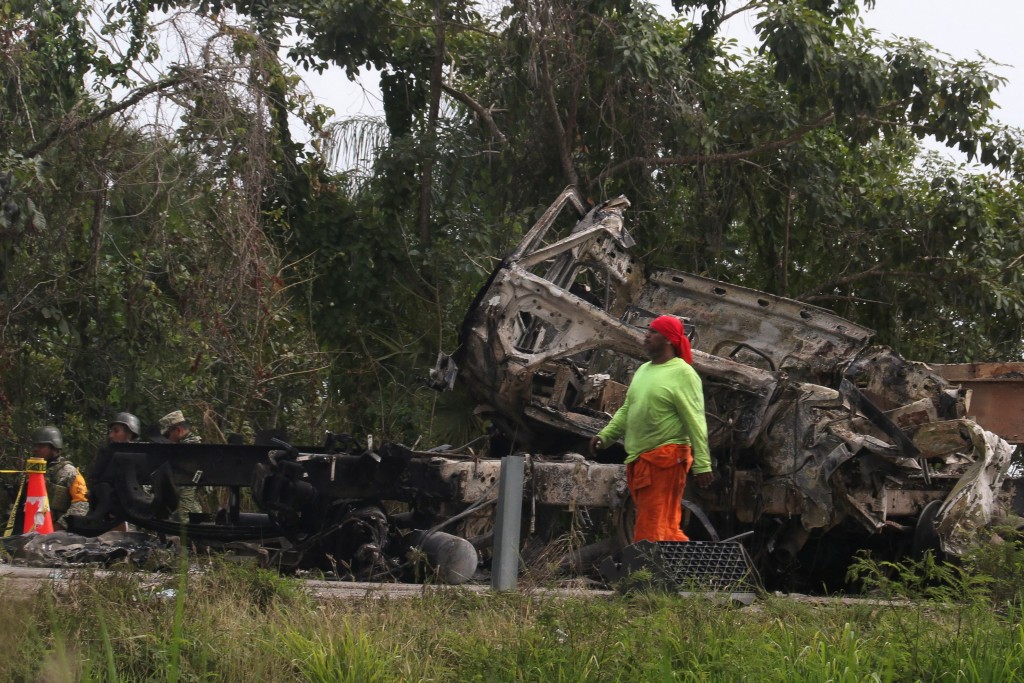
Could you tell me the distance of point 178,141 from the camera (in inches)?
421

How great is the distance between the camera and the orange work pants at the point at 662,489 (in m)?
6.79

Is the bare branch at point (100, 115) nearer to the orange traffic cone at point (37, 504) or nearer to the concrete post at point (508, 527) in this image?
the orange traffic cone at point (37, 504)

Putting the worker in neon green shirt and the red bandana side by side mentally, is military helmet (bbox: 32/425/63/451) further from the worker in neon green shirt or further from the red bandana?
the red bandana

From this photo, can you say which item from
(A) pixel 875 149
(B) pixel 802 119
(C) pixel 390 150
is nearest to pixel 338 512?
(C) pixel 390 150

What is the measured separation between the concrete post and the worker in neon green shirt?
2.53ft

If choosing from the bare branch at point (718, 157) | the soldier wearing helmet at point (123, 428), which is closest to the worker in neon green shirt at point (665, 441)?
the soldier wearing helmet at point (123, 428)

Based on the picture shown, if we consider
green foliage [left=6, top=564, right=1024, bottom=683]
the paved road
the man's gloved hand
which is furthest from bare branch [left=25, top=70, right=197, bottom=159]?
green foliage [left=6, top=564, right=1024, bottom=683]

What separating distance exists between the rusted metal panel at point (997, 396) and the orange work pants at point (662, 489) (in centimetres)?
387

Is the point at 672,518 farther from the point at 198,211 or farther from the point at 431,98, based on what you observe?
the point at 431,98

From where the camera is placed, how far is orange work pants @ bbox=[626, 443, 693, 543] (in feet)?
22.3

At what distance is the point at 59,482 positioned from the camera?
29.7ft

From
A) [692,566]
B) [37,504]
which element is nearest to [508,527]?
[692,566]

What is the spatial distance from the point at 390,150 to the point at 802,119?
167 inches

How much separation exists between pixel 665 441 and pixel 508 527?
1.05 m
